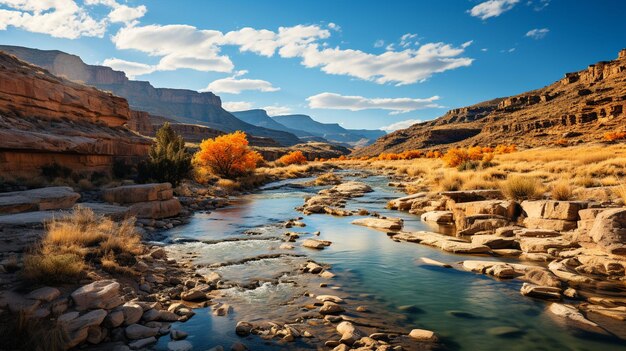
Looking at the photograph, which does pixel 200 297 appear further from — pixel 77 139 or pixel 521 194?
pixel 77 139

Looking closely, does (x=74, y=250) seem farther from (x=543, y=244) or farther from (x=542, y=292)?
(x=543, y=244)

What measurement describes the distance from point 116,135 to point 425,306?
2984cm

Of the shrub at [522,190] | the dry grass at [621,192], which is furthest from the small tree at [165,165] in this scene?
the dry grass at [621,192]

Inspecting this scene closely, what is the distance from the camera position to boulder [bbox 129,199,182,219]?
15500mm

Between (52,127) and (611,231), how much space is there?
2864cm

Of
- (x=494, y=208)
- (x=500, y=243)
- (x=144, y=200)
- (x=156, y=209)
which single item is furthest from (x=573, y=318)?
(x=144, y=200)

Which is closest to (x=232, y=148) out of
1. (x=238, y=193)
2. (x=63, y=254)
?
(x=238, y=193)

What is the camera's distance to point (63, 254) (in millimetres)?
6816

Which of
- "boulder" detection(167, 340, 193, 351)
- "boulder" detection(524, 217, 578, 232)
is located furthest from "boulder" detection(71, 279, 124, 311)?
"boulder" detection(524, 217, 578, 232)

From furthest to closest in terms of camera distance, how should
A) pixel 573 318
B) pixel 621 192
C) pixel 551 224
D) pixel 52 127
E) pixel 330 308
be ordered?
1. pixel 52 127
2. pixel 621 192
3. pixel 551 224
4. pixel 330 308
5. pixel 573 318

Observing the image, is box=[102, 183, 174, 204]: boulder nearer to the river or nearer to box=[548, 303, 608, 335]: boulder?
the river

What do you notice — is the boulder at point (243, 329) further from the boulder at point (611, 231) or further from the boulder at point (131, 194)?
the boulder at point (131, 194)

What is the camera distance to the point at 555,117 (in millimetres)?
72438

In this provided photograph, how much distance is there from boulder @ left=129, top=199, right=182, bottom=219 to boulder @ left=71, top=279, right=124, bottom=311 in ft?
30.6
